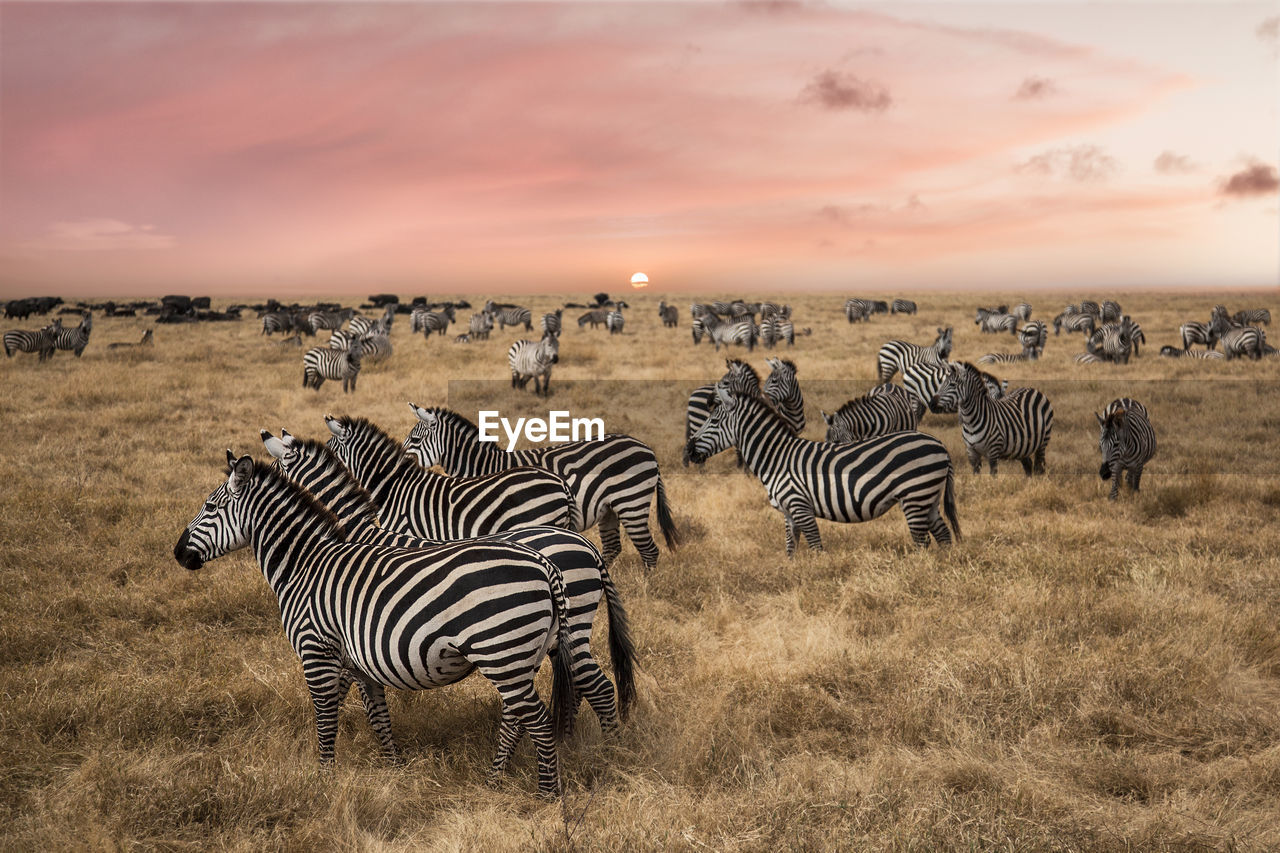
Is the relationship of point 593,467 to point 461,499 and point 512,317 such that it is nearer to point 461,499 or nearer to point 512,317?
point 461,499

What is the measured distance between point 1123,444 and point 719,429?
561 cm

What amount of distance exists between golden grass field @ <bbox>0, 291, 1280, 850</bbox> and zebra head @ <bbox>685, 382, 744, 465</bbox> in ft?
2.97

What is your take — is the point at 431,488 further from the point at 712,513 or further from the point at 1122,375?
the point at 1122,375

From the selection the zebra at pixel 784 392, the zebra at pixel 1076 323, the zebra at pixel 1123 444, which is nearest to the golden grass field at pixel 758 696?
the zebra at pixel 1123 444

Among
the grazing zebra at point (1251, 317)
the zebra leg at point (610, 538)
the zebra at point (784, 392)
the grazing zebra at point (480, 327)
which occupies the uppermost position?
the grazing zebra at point (1251, 317)

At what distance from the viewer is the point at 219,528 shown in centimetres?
527

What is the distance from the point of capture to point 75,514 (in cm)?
955

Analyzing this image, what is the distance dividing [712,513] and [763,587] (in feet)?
8.35

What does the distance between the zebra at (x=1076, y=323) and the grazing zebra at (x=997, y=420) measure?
93.1 feet

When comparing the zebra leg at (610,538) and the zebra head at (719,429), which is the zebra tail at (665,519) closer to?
the zebra leg at (610,538)

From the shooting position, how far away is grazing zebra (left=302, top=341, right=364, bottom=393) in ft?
69.1

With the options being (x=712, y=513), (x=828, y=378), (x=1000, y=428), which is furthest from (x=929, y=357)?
(x=712, y=513)

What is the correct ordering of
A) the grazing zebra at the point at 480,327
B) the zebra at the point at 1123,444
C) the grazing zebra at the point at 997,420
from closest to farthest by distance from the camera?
the zebra at the point at 1123,444
the grazing zebra at the point at 997,420
the grazing zebra at the point at 480,327

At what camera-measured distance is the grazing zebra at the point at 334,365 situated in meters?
21.1
